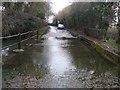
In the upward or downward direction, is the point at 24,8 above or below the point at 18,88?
above

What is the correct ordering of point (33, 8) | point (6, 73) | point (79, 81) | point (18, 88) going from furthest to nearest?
point (33, 8), point (6, 73), point (79, 81), point (18, 88)

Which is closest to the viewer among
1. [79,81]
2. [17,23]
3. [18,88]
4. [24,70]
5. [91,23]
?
[18,88]

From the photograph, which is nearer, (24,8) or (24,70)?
(24,70)

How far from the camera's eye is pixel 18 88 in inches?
239

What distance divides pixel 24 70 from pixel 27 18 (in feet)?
55.8

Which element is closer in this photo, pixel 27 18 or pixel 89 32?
pixel 27 18

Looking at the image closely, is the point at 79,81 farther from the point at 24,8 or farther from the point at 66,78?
the point at 24,8

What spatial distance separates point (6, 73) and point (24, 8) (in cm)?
1986

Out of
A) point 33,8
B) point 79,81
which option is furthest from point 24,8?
point 79,81

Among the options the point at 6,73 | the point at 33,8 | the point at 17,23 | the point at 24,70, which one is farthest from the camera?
the point at 33,8

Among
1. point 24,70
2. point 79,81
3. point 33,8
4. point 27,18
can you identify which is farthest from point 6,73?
point 33,8

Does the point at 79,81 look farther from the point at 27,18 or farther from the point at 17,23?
the point at 27,18

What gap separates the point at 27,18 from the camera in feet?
81.9

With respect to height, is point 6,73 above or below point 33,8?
below
